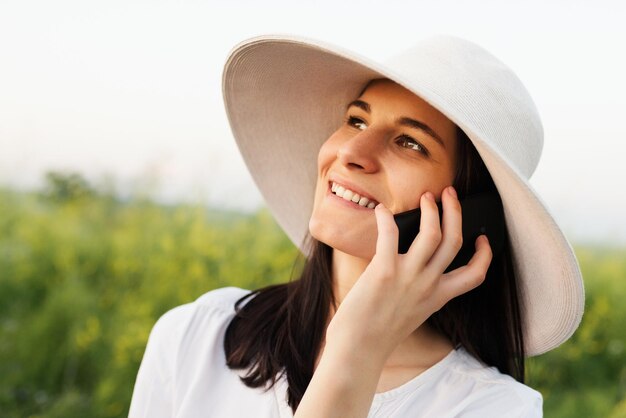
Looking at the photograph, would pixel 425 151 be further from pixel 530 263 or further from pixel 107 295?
pixel 107 295

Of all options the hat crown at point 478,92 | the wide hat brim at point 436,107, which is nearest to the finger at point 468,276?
the wide hat brim at point 436,107

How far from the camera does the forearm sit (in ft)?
5.14

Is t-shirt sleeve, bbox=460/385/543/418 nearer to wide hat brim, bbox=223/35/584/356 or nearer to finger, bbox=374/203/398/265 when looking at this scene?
wide hat brim, bbox=223/35/584/356

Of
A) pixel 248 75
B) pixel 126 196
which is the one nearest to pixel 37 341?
pixel 126 196

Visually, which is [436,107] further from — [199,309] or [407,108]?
[199,309]

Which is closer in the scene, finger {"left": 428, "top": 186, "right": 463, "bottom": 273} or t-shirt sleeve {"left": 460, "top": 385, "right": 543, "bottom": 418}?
finger {"left": 428, "top": 186, "right": 463, "bottom": 273}

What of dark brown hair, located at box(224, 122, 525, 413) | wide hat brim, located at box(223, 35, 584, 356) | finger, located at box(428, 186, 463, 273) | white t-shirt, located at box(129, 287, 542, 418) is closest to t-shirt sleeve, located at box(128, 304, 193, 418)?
white t-shirt, located at box(129, 287, 542, 418)

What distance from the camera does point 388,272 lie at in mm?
1631

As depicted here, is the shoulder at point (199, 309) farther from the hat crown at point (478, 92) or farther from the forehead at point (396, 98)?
the hat crown at point (478, 92)

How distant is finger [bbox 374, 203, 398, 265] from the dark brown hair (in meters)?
0.47

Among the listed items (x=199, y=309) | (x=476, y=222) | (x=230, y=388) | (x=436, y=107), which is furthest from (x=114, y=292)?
(x=436, y=107)

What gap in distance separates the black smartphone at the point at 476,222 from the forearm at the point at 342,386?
0.38 meters

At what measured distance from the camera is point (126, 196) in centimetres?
461

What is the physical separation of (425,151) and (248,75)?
2.04 feet
